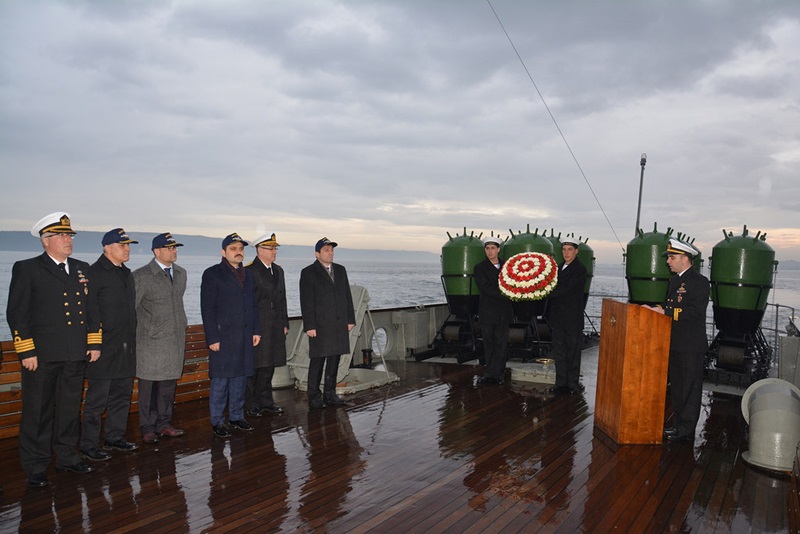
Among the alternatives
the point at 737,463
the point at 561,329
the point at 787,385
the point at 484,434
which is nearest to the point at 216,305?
the point at 484,434

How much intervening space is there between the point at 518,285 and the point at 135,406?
4.41 m

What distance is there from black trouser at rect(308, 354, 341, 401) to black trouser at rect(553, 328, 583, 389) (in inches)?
108

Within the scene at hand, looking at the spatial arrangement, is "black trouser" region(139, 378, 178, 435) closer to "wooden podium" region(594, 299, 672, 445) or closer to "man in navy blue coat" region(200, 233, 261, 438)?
"man in navy blue coat" region(200, 233, 261, 438)

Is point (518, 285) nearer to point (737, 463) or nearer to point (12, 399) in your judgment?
point (737, 463)

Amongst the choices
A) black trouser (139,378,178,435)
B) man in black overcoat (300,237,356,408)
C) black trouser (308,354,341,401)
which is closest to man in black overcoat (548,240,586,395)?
man in black overcoat (300,237,356,408)

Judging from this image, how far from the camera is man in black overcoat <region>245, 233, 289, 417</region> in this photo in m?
5.91

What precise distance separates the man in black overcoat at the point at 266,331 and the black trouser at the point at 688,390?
12.7ft

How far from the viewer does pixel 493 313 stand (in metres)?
7.44

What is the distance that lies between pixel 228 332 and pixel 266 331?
699 millimetres

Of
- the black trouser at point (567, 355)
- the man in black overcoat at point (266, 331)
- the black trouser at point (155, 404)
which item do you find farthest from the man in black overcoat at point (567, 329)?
the black trouser at point (155, 404)

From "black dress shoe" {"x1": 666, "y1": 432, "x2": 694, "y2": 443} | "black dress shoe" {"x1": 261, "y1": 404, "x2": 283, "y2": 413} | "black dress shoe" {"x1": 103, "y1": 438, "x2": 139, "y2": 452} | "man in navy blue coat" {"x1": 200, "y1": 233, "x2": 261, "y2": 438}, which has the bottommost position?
"black dress shoe" {"x1": 261, "y1": 404, "x2": 283, "y2": 413}

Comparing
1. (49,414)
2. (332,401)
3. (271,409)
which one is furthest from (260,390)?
(49,414)

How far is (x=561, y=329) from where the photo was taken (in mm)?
7082

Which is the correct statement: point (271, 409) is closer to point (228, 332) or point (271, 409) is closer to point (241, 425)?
point (241, 425)
